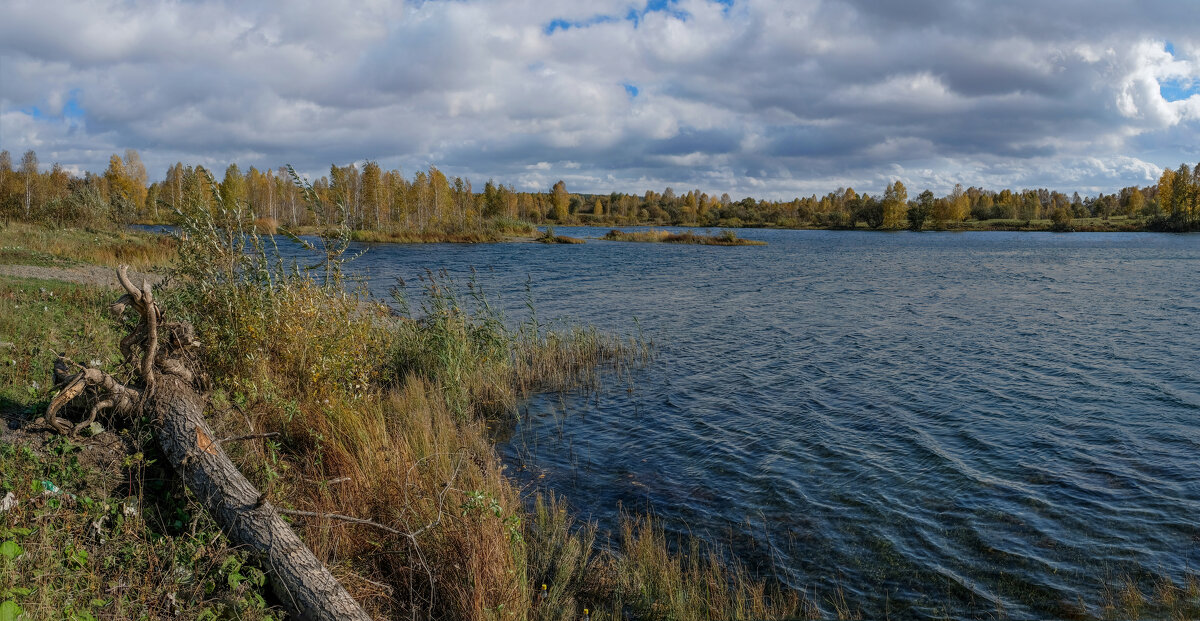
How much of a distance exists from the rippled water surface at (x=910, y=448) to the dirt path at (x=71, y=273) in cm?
1129

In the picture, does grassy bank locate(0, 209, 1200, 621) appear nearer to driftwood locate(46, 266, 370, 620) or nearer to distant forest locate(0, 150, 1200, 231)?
driftwood locate(46, 266, 370, 620)

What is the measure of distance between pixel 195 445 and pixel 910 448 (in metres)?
9.74

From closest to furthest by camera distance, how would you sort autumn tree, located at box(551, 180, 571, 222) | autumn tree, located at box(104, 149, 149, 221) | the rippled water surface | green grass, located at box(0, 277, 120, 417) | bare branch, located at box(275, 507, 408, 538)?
bare branch, located at box(275, 507, 408, 538) < green grass, located at box(0, 277, 120, 417) < the rippled water surface < autumn tree, located at box(104, 149, 149, 221) < autumn tree, located at box(551, 180, 571, 222)

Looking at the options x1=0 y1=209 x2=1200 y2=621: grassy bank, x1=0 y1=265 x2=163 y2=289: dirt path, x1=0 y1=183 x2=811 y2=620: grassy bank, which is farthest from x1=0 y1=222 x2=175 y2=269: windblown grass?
x1=0 y1=183 x2=811 y2=620: grassy bank

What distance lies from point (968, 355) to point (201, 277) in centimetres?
1705

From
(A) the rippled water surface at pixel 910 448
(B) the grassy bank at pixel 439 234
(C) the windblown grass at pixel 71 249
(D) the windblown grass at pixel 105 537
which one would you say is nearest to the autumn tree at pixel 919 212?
(B) the grassy bank at pixel 439 234

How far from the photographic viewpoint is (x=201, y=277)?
7652 millimetres

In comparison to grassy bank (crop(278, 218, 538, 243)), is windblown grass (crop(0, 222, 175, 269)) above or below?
below

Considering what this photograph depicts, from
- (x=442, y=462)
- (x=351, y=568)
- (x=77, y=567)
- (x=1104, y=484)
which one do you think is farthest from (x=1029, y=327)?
(x=77, y=567)

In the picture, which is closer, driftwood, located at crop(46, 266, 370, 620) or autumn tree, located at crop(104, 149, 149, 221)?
driftwood, located at crop(46, 266, 370, 620)

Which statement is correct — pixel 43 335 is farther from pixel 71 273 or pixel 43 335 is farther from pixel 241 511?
pixel 71 273

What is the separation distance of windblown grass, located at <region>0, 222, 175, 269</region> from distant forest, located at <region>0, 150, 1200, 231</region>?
9.44 m

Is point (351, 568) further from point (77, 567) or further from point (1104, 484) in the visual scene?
point (1104, 484)

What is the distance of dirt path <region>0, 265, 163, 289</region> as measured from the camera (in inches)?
656
